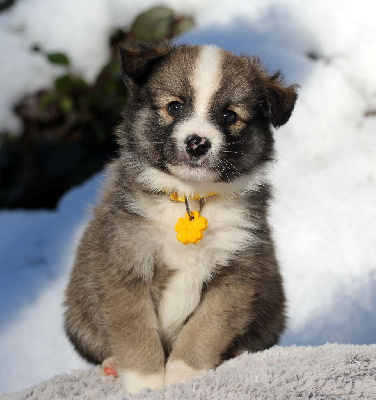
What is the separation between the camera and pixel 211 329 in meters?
3.00

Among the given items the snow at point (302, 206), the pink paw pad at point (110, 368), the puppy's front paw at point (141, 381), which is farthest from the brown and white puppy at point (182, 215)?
the snow at point (302, 206)

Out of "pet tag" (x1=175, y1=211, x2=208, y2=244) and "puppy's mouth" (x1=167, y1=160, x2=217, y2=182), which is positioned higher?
"puppy's mouth" (x1=167, y1=160, x2=217, y2=182)

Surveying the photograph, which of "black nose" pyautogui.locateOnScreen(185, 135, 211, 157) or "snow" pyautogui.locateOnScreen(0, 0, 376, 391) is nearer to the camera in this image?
"black nose" pyautogui.locateOnScreen(185, 135, 211, 157)

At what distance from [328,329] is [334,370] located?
5.62 feet

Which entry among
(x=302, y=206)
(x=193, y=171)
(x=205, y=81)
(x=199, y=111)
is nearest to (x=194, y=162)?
(x=193, y=171)

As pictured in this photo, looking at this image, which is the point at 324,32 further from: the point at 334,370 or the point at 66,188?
the point at 334,370

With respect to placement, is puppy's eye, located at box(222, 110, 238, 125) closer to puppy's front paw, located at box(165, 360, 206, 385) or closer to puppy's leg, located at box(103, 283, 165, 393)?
puppy's leg, located at box(103, 283, 165, 393)

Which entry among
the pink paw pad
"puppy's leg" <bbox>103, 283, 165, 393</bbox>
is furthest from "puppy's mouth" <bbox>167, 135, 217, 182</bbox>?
the pink paw pad

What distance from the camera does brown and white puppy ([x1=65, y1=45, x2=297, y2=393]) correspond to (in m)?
2.96

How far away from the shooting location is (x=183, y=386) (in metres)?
2.58

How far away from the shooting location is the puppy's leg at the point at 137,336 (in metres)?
2.96

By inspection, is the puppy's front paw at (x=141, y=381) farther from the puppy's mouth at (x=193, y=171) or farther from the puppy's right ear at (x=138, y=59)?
the puppy's right ear at (x=138, y=59)

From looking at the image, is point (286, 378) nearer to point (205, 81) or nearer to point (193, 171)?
Answer: point (193, 171)

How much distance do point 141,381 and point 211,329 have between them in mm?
379
